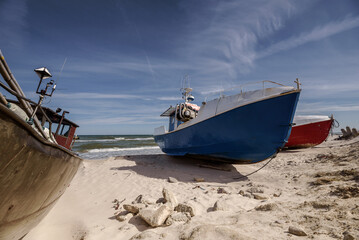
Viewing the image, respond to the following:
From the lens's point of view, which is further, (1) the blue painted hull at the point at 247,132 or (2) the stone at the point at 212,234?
(1) the blue painted hull at the point at 247,132

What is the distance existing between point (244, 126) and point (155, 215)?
4539 millimetres

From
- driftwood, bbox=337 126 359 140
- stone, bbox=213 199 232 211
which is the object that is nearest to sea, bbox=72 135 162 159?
stone, bbox=213 199 232 211

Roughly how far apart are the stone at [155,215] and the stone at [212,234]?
535mm

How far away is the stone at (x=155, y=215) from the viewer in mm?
2663

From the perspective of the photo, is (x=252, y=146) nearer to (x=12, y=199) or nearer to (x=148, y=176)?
(x=148, y=176)

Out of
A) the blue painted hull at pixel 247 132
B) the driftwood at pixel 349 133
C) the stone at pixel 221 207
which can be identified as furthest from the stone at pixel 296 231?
the driftwood at pixel 349 133

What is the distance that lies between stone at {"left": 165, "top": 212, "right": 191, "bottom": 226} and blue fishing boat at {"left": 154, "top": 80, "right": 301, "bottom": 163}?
4090 mm

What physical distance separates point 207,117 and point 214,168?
2489 millimetres

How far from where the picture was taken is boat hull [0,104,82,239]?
129 cm

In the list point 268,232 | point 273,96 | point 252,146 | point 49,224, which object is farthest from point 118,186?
point 273,96

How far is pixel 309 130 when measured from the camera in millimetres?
14586

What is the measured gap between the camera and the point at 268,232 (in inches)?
85.4

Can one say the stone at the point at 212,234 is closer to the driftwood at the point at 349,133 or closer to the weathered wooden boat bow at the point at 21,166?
the weathered wooden boat bow at the point at 21,166

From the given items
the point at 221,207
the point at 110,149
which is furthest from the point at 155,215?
the point at 110,149
